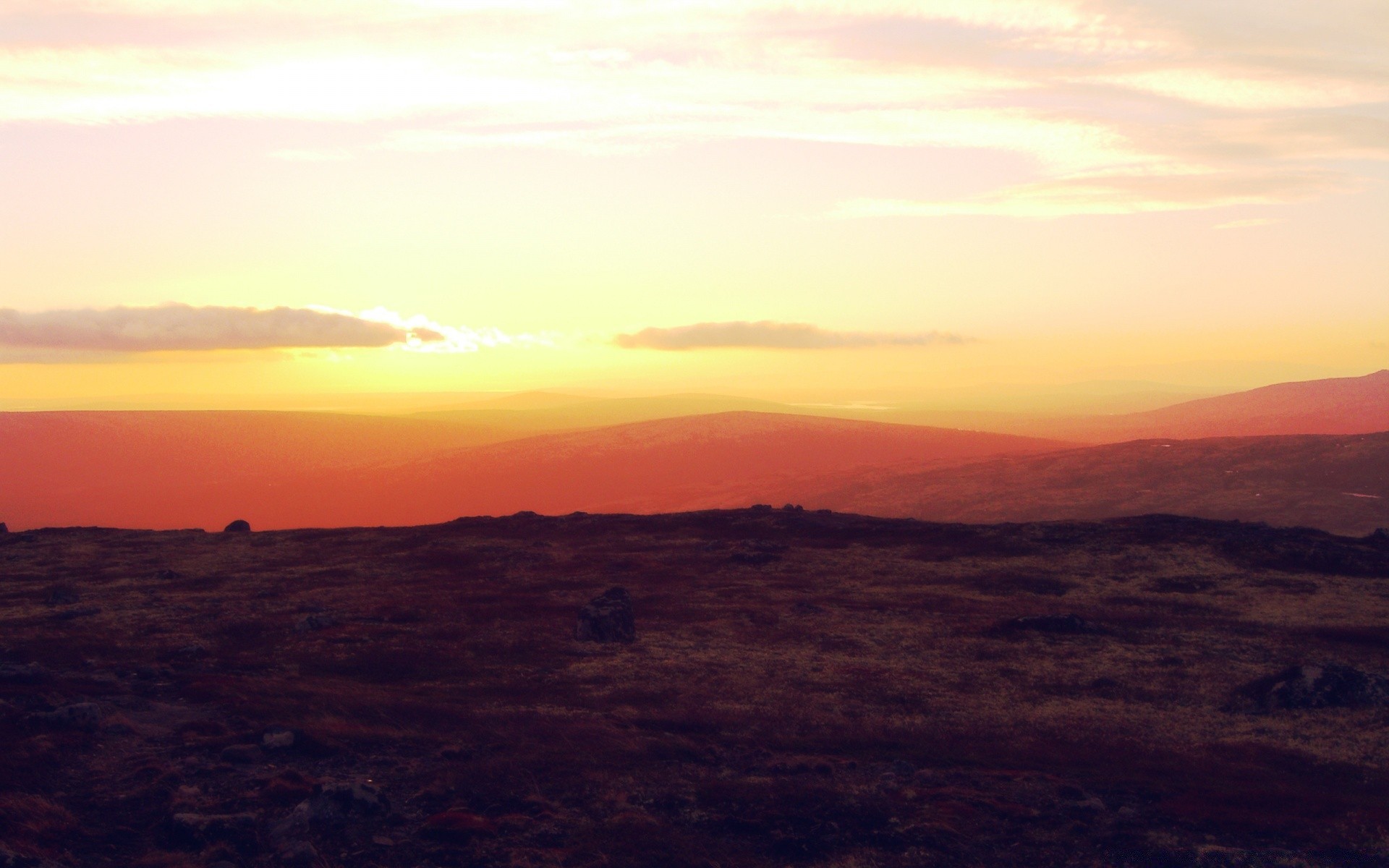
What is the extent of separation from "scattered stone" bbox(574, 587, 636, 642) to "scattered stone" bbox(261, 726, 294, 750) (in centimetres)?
1475

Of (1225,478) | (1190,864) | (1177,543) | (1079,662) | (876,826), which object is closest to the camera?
(1190,864)

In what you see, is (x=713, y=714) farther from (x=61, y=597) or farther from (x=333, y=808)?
(x=61, y=597)

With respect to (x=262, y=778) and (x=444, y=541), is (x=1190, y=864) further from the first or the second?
(x=444, y=541)

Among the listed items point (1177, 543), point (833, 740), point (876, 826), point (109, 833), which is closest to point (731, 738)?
point (833, 740)

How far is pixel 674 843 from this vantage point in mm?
19594

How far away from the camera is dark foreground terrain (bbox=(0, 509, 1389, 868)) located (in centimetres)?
1997

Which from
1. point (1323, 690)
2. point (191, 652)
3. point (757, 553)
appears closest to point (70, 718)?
point (191, 652)

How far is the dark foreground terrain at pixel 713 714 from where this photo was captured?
65.5 ft

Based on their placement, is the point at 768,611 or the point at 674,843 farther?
the point at 768,611

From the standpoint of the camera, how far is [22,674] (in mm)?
29328

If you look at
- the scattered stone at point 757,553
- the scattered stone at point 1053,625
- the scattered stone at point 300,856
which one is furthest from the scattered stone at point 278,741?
the scattered stone at point 757,553

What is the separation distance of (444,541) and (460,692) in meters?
35.2

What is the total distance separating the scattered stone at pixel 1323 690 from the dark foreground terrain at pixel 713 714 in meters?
0.10

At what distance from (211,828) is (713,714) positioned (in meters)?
14.3
